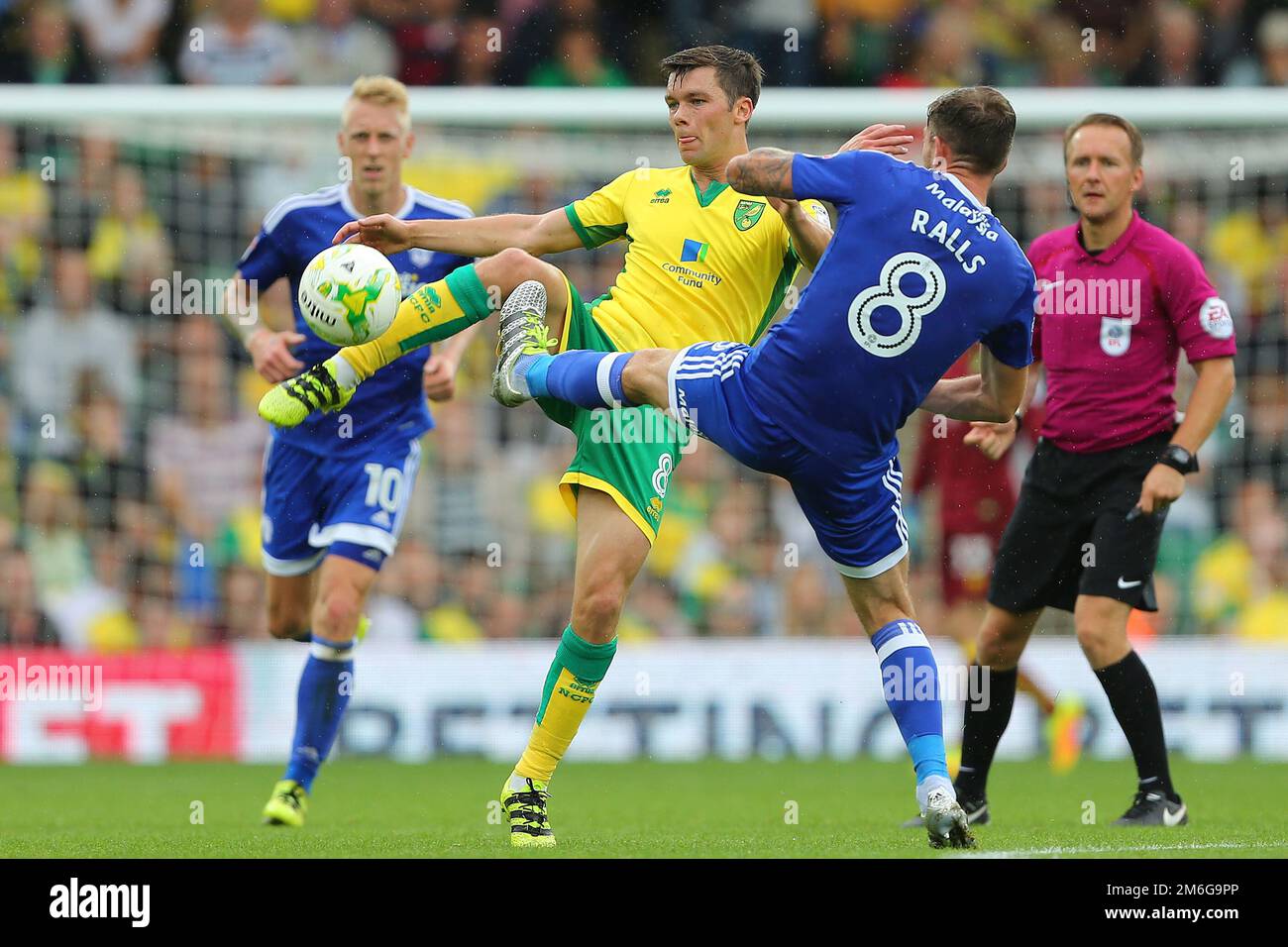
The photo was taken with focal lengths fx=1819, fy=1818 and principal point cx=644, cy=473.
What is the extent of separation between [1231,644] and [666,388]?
709cm

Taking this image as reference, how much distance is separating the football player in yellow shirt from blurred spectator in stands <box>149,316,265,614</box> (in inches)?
269

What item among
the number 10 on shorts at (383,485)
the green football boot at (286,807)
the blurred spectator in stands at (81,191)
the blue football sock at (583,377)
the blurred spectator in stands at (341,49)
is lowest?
the green football boot at (286,807)

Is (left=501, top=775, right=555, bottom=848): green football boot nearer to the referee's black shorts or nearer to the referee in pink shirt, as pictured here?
the referee in pink shirt

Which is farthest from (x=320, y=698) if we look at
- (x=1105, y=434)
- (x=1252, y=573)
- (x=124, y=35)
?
(x=124, y=35)

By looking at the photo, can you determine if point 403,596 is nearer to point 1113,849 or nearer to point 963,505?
point 963,505

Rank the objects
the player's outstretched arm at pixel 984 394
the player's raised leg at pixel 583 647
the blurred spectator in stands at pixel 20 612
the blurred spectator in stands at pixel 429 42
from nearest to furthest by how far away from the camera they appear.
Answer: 1. the player's outstretched arm at pixel 984 394
2. the player's raised leg at pixel 583 647
3. the blurred spectator in stands at pixel 20 612
4. the blurred spectator in stands at pixel 429 42

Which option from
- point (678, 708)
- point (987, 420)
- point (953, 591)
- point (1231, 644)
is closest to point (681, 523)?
point (678, 708)

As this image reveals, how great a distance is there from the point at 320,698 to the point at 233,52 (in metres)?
8.06

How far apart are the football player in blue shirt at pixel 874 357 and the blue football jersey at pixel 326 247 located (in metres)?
2.16

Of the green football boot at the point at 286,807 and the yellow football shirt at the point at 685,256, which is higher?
the yellow football shirt at the point at 685,256

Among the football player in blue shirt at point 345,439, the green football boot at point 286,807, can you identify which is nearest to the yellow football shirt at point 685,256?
the football player in blue shirt at point 345,439

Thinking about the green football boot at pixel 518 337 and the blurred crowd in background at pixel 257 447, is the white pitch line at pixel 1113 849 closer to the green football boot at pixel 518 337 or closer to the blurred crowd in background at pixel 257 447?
the green football boot at pixel 518 337

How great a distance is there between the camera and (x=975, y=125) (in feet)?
18.7

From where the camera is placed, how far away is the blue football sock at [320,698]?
759 cm
